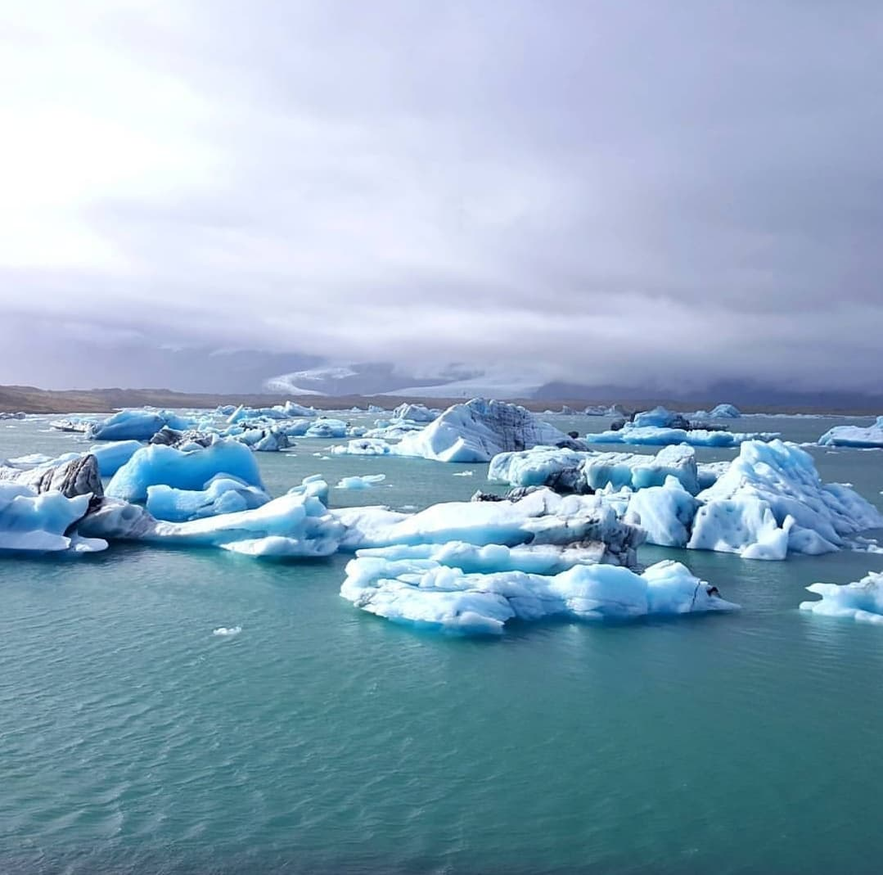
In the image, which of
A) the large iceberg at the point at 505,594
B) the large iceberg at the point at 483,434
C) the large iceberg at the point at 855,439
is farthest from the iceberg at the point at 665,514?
the large iceberg at the point at 855,439

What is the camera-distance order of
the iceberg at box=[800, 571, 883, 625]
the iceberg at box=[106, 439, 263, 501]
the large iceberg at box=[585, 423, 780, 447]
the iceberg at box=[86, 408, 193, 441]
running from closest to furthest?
the iceberg at box=[800, 571, 883, 625], the iceberg at box=[106, 439, 263, 501], the iceberg at box=[86, 408, 193, 441], the large iceberg at box=[585, 423, 780, 447]

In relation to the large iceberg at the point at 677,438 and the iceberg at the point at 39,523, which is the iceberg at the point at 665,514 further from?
the large iceberg at the point at 677,438

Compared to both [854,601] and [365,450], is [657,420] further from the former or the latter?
[854,601]

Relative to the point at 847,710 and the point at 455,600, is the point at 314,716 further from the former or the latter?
the point at 847,710

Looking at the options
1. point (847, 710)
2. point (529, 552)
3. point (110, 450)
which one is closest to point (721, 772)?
point (847, 710)

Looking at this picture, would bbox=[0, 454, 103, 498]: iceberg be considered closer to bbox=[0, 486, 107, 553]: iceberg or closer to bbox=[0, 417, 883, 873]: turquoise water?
bbox=[0, 486, 107, 553]: iceberg

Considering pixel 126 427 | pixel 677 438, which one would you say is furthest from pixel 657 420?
pixel 126 427

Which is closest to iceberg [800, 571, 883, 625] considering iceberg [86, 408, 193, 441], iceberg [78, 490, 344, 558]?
iceberg [78, 490, 344, 558]
